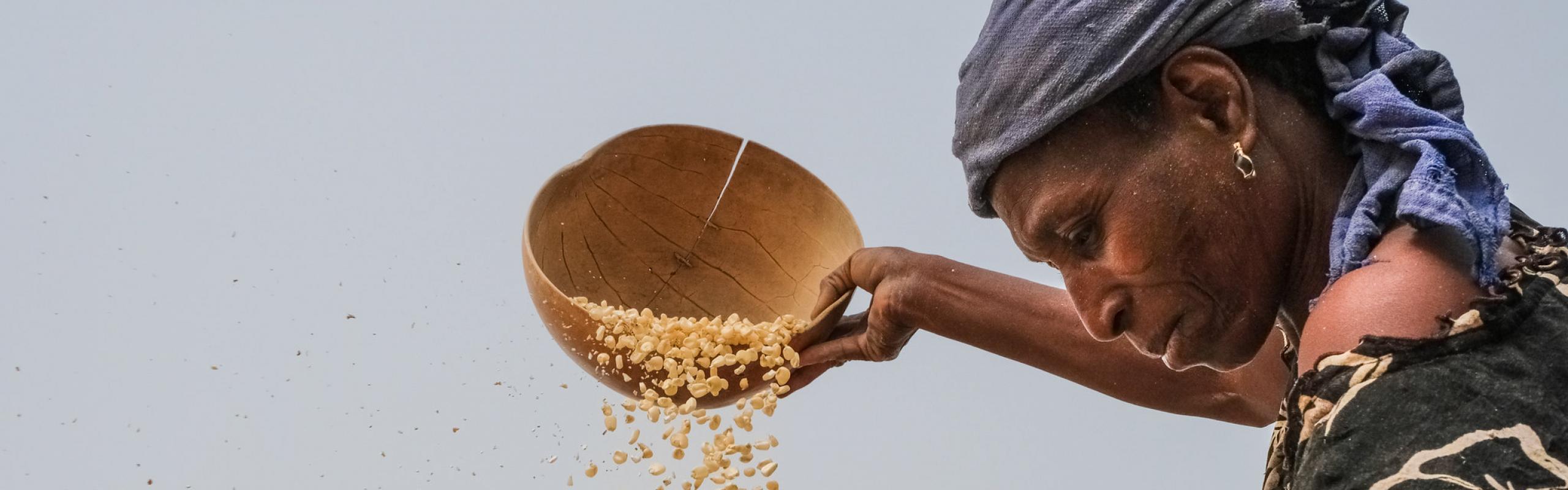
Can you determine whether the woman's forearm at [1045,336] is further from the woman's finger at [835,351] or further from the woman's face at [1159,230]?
the woman's face at [1159,230]

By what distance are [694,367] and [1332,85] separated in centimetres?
91

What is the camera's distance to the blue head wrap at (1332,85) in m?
1.00

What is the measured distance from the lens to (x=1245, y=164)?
1095 mm

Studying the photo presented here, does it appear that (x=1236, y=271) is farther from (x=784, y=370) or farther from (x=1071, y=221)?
(x=784, y=370)

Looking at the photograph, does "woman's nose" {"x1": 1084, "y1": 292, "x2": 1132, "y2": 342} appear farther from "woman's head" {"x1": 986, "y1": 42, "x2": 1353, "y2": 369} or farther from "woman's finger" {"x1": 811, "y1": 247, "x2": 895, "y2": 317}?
"woman's finger" {"x1": 811, "y1": 247, "x2": 895, "y2": 317}

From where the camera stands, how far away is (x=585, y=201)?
2.05m

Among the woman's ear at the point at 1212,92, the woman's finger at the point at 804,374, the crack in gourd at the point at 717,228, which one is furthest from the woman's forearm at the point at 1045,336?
the woman's ear at the point at 1212,92

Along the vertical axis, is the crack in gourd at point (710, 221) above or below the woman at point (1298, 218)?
below

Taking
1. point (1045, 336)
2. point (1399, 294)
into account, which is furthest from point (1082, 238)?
point (1045, 336)

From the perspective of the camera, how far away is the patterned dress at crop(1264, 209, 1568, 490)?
2.77ft

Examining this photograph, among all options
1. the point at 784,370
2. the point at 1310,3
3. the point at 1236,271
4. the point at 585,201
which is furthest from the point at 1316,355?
the point at 585,201

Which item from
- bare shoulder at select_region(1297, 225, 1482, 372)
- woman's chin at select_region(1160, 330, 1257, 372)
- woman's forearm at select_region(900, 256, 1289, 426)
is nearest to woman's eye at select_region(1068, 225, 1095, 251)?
woman's chin at select_region(1160, 330, 1257, 372)

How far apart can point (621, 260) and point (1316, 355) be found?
1.31m

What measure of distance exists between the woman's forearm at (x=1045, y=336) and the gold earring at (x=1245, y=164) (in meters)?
0.69
